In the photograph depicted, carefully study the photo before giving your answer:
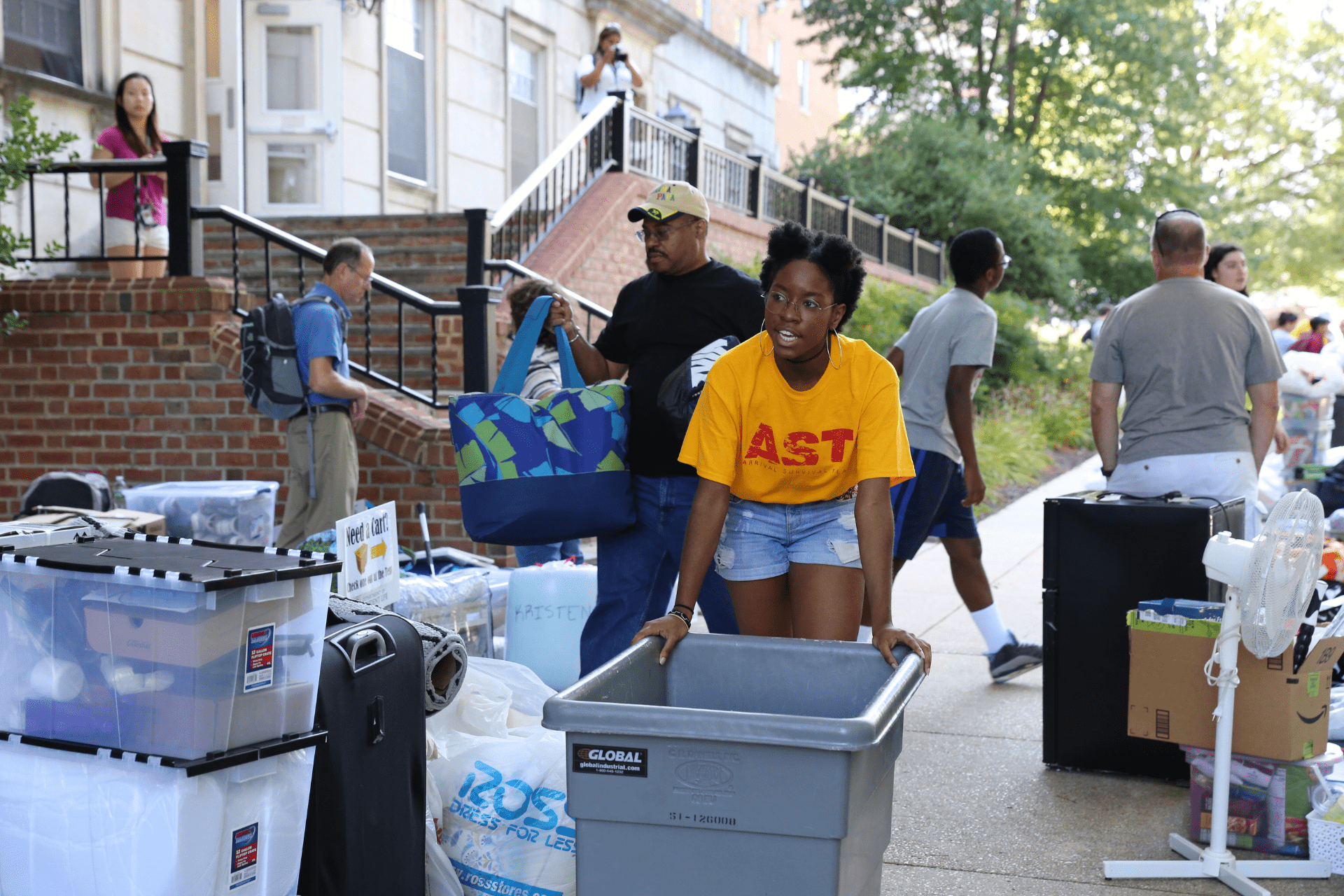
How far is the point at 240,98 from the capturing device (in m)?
12.2

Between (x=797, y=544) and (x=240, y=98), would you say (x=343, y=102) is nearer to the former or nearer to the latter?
(x=240, y=98)

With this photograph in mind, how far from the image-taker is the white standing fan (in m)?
3.49

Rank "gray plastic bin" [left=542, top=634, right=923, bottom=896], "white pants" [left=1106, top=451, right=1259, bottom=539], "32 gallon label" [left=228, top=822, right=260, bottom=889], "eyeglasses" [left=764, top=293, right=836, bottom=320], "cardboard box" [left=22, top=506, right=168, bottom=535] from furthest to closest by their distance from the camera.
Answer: "cardboard box" [left=22, top=506, right=168, bottom=535] < "white pants" [left=1106, top=451, right=1259, bottom=539] < "eyeglasses" [left=764, top=293, right=836, bottom=320] < "32 gallon label" [left=228, top=822, right=260, bottom=889] < "gray plastic bin" [left=542, top=634, right=923, bottom=896]

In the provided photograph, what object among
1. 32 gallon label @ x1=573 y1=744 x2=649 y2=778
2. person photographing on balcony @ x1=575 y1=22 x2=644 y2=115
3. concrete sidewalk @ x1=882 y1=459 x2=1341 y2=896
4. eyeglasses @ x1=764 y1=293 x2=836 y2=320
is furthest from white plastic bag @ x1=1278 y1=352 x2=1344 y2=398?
32 gallon label @ x1=573 y1=744 x2=649 y2=778

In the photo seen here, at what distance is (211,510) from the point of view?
254 inches

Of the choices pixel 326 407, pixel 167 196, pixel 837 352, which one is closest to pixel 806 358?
pixel 837 352

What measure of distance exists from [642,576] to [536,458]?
1.93 feet

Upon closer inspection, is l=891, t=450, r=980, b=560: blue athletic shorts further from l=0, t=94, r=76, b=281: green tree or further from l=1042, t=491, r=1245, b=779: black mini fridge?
l=0, t=94, r=76, b=281: green tree

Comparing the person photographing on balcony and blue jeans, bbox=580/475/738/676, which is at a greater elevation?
the person photographing on balcony

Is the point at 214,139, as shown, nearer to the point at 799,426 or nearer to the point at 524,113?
the point at 524,113


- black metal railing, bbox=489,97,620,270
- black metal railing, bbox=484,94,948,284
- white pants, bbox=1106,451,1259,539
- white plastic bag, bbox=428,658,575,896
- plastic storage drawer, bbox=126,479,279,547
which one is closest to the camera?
white plastic bag, bbox=428,658,575,896

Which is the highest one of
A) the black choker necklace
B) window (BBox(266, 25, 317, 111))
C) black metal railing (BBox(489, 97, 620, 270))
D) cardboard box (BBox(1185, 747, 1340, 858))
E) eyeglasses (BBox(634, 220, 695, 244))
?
window (BBox(266, 25, 317, 111))

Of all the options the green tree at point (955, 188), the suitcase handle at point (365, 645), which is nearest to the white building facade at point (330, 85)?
the green tree at point (955, 188)

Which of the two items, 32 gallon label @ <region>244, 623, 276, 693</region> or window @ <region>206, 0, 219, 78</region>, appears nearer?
32 gallon label @ <region>244, 623, 276, 693</region>
